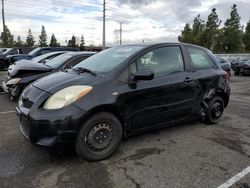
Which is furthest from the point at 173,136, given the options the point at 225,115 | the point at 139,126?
the point at 225,115

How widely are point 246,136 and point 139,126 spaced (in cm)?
210

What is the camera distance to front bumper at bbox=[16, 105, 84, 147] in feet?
10.4

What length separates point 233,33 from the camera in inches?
1742

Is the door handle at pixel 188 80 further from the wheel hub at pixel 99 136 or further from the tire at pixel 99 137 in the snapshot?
the wheel hub at pixel 99 136

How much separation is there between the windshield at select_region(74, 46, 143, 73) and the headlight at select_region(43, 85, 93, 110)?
0.59 m

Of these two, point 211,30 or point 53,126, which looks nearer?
point 53,126

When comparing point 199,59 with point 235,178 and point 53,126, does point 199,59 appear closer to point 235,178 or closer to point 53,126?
point 235,178

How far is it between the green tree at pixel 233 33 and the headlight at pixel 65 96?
4622 cm

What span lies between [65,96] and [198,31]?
53080 mm

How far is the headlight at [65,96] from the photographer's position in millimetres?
3254

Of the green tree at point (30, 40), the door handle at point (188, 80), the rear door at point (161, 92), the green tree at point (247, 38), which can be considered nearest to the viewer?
the rear door at point (161, 92)

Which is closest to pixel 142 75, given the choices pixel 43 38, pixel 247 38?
pixel 247 38

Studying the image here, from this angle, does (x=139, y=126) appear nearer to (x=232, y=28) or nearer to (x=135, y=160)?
(x=135, y=160)

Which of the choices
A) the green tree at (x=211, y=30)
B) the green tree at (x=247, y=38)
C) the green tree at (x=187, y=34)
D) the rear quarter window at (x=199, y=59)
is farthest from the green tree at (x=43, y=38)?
the rear quarter window at (x=199, y=59)
